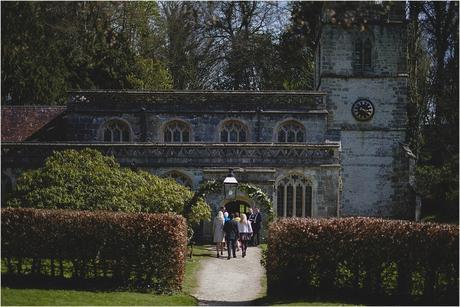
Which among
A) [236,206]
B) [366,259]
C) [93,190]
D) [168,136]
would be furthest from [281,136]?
[366,259]

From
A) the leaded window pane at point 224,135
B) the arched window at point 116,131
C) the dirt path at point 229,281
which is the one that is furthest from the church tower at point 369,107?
the dirt path at point 229,281

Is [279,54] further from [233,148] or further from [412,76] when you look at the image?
[233,148]

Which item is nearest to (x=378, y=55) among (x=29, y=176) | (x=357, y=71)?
(x=357, y=71)

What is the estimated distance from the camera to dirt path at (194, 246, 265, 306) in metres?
16.7

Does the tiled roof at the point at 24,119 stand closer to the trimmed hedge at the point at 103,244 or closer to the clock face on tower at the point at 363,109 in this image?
the clock face on tower at the point at 363,109

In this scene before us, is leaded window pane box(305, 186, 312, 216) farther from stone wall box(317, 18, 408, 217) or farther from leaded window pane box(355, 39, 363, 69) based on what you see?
leaded window pane box(355, 39, 363, 69)

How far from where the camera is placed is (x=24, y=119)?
3594cm

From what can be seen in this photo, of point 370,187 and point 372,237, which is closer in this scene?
point 372,237

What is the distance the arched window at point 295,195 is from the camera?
28.2 meters

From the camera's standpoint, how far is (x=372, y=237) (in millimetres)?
15969

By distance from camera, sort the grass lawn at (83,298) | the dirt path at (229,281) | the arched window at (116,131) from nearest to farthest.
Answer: the grass lawn at (83,298)
the dirt path at (229,281)
the arched window at (116,131)

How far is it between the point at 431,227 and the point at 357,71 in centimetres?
2184

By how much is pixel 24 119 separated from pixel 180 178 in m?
11.7

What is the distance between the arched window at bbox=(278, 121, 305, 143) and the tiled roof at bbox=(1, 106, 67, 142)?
→ 1111 cm
